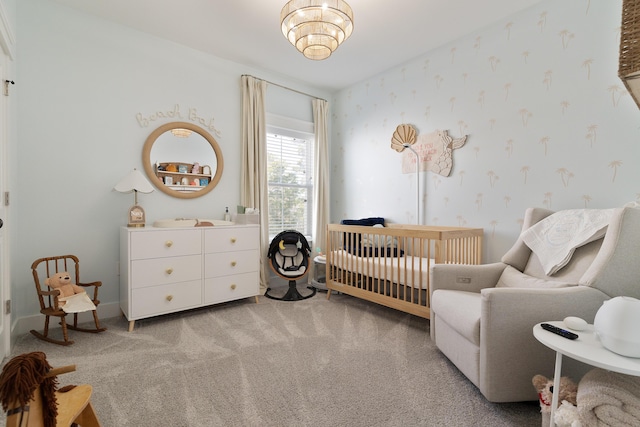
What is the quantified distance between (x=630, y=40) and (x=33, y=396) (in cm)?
222

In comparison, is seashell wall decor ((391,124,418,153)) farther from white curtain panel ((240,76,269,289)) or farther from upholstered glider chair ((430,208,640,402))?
upholstered glider chair ((430,208,640,402))

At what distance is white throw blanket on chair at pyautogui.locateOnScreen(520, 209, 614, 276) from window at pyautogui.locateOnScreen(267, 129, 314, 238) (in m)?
2.65

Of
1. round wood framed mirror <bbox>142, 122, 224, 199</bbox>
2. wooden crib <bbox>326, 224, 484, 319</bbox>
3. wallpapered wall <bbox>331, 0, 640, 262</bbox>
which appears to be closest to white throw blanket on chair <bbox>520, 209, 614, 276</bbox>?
wallpapered wall <bbox>331, 0, 640, 262</bbox>

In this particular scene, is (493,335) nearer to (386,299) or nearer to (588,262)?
(588,262)

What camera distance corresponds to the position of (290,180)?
13.2 feet

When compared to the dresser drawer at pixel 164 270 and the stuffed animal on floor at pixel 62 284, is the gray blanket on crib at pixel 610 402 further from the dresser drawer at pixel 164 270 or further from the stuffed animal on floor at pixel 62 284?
the stuffed animal on floor at pixel 62 284

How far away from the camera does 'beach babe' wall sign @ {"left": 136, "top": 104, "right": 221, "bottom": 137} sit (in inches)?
114

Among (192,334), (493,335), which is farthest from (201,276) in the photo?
(493,335)

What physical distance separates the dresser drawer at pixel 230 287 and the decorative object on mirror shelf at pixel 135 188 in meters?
0.81

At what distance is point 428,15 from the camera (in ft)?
8.39

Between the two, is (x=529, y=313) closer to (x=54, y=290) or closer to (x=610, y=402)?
(x=610, y=402)

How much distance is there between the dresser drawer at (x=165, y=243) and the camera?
8.04ft

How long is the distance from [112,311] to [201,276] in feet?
2.82

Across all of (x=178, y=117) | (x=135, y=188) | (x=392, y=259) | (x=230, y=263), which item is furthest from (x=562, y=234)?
(x=178, y=117)
